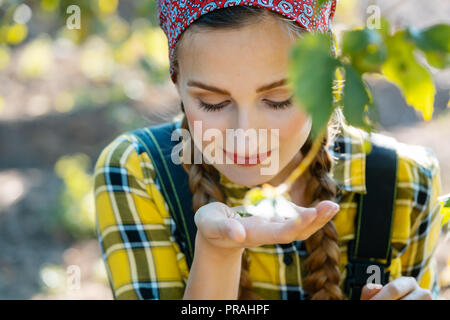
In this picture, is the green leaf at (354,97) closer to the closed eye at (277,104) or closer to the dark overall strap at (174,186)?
the closed eye at (277,104)

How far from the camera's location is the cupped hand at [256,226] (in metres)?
0.86

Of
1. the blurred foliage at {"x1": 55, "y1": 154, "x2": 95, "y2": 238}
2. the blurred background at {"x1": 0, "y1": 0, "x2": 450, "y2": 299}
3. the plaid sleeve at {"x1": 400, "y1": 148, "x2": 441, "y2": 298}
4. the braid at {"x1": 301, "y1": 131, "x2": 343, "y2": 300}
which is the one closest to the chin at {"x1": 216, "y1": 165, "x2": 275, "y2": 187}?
the braid at {"x1": 301, "y1": 131, "x2": 343, "y2": 300}

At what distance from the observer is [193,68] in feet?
3.78

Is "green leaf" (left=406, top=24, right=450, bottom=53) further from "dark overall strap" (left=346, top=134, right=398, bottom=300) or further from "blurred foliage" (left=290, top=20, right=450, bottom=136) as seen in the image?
"dark overall strap" (left=346, top=134, right=398, bottom=300)

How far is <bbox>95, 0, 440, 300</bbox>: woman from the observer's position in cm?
109

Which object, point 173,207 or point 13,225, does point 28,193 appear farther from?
point 173,207

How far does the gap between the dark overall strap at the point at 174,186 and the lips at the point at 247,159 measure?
22cm

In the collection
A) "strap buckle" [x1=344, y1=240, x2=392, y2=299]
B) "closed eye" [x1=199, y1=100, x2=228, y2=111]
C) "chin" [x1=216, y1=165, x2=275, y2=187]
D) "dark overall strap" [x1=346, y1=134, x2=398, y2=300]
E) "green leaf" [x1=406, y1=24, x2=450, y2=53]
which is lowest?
"strap buckle" [x1=344, y1=240, x2=392, y2=299]

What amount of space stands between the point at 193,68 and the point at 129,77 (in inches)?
161

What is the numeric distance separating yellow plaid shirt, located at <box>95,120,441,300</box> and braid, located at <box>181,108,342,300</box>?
0.05 meters

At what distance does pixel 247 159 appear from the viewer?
1.18 meters

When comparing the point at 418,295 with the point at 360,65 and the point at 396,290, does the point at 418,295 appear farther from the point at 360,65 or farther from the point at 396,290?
the point at 360,65

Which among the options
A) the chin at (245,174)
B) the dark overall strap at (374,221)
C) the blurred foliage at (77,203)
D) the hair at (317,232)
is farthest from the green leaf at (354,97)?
the blurred foliage at (77,203)
